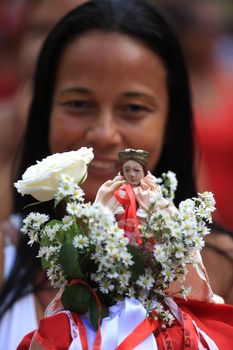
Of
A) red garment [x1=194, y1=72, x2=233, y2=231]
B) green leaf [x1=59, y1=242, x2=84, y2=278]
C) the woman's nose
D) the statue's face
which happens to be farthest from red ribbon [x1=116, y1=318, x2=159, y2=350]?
red garment [x1=194, y1=72, x2=233, y2=231]

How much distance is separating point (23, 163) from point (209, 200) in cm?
128

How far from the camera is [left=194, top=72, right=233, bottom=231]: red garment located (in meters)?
3.57

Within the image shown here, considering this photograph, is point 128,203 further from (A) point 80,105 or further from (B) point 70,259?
(A) point 80,105

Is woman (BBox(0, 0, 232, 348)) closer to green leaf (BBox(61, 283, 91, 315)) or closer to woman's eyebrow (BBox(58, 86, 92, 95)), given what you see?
woman's eyebrow (BBox(58, 86, 92, 95))

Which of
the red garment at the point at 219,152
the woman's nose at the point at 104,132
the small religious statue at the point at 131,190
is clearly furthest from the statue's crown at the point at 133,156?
the red garment at the point at 219,152

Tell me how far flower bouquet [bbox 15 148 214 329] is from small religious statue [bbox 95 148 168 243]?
33 mm

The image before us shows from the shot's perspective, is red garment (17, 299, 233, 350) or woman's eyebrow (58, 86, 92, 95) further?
woman's eyebrow (58, 86, 92, 95)

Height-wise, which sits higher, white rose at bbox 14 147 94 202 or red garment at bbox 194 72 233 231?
red garment at bbox 194 72 233 231

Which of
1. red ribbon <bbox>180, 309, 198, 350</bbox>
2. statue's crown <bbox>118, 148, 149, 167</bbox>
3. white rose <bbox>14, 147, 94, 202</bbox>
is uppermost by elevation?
statue's crown <bbox>118, 148, 149, 167</bbox>

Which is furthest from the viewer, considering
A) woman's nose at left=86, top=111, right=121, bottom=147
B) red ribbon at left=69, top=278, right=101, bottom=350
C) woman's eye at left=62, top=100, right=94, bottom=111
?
woman's eye at left=62, top=100, right=94, bottom=111

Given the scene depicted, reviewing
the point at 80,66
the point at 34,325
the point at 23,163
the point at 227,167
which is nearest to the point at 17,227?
the point at 23,163

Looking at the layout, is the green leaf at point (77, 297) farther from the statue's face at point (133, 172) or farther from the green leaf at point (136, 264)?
the statue's face at point (133, 172)

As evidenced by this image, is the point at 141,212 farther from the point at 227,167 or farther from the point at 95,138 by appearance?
the point at 227,167

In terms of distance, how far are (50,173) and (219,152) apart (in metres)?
2.28
